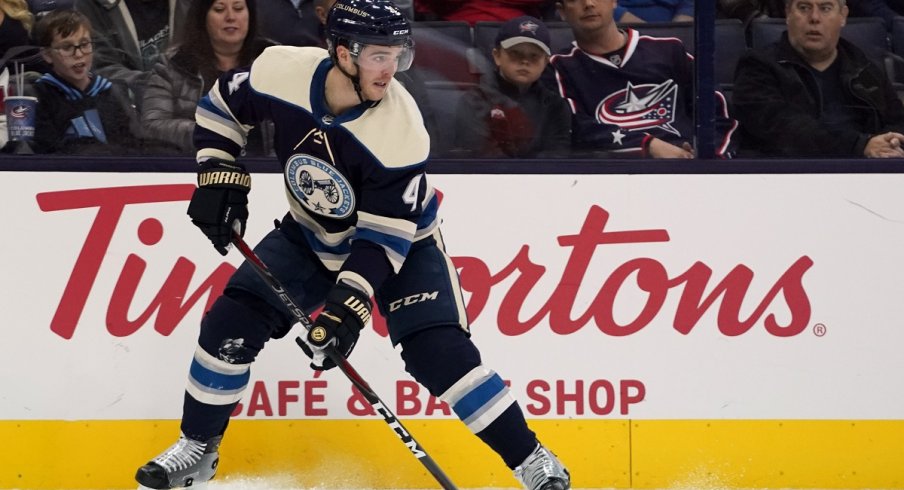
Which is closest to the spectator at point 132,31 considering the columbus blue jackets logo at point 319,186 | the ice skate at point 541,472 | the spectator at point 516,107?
the columbus blue jackets logo at point 319,186

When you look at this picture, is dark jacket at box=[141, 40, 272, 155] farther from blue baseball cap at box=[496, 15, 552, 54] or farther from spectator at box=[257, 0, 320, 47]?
blue baseball cap at box=[496, 15, 552, 54]

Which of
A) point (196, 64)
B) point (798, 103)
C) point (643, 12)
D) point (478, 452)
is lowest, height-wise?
point (478, 452)

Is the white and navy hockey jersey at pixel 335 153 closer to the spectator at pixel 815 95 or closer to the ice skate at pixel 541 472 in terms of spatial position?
the ice skate at pixel 541 472

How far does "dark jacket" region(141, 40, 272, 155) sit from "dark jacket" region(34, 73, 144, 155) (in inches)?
1.9

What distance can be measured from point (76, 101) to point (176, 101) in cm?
27

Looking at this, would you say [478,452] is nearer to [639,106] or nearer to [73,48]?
[639,106]

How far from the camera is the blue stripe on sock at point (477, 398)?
10.3ft

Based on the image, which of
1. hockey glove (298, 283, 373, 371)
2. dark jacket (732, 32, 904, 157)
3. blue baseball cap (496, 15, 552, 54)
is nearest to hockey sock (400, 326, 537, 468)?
hockey glove (298, 283, 373, 371)

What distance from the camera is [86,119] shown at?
12.1 ft

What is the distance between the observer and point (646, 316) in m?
3.69

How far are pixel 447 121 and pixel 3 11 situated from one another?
1226mm

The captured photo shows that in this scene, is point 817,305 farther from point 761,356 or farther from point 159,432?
point 159,432

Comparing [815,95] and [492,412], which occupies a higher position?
[815,95]

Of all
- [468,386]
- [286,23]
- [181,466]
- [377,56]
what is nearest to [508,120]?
[286,23]
